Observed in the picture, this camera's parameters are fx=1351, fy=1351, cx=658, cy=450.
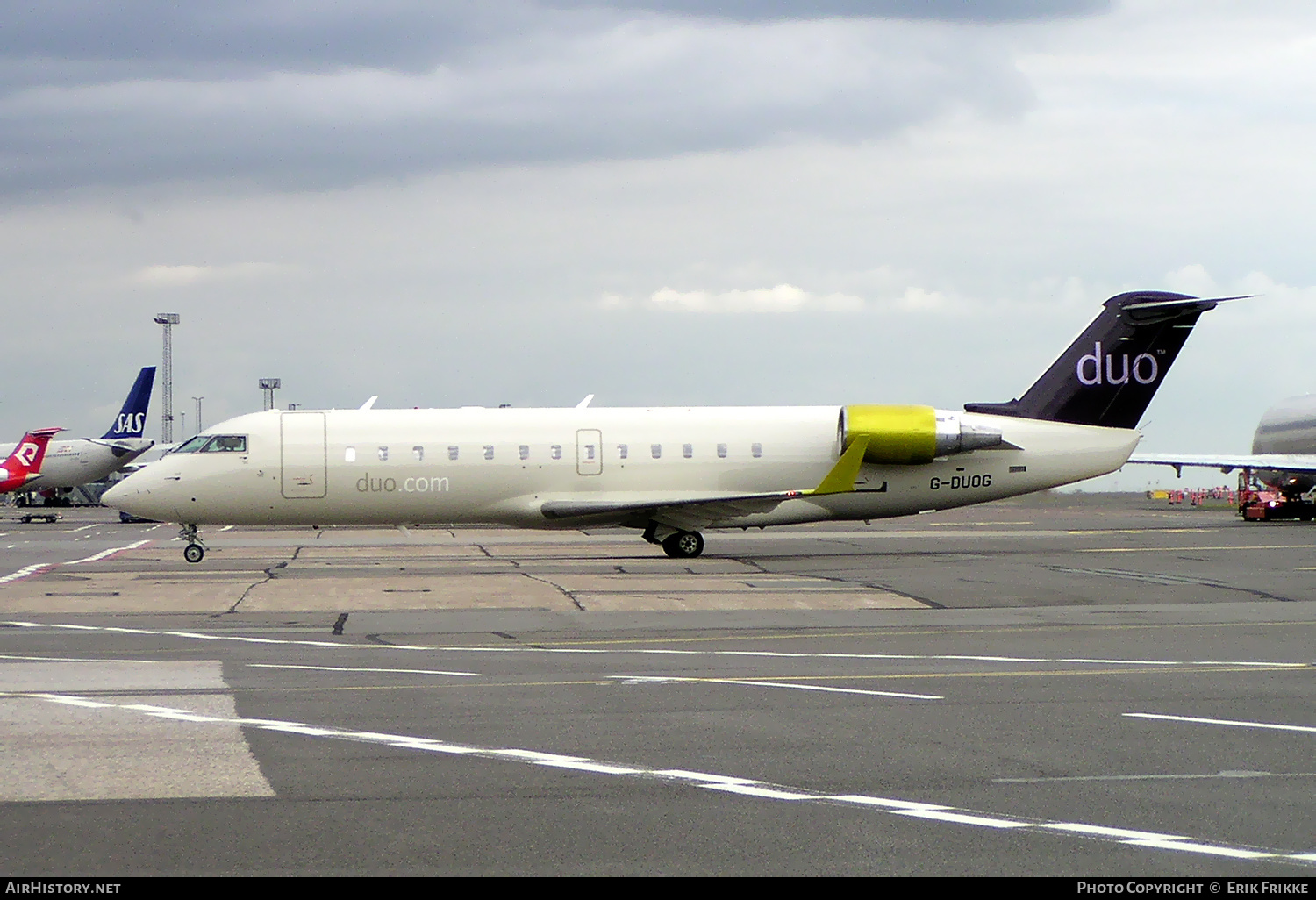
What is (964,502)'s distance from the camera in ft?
108

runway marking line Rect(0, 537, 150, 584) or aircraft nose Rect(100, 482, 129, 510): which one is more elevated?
aircraft nose Rect(100, 482, 129, 510)

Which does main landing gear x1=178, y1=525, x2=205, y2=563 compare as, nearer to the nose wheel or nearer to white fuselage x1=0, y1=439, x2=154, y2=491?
the nose wheel

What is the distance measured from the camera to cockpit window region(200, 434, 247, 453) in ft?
102

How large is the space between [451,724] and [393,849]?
363 cm

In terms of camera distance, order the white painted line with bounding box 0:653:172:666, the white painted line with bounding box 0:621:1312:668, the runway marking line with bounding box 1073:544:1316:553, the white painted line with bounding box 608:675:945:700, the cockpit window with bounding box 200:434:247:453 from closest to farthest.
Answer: the white painted line with bounding box 608:675:945:700, the white painted line with bounding box 0:621:1312:668, the white painted line with bounding box 0:653:172:666, the cockpit window with bounding box 200:434:247:453, the runway marking line with bounding box 1073:544:1316:553

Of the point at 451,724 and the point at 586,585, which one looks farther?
the point at 586,585

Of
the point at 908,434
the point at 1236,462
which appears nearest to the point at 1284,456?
the point at 1236,462

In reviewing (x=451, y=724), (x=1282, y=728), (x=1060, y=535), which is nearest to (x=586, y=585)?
(x=451, y=724)

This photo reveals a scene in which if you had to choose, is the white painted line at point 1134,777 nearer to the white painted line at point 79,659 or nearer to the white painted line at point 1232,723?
the white painted line at point 1232,723

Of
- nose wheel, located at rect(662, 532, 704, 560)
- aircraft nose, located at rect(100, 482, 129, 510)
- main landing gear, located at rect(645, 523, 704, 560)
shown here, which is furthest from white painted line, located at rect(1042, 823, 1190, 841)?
aircraft nose, located at rect(100, 482, 129, 510)

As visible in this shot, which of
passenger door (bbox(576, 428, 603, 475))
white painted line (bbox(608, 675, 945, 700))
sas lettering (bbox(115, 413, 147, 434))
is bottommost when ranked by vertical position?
white painted line (bbox(608, 675, 945, 700))

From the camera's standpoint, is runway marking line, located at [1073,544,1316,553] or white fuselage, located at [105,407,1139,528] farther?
runway marking line, located at [1073,544,1316,553]

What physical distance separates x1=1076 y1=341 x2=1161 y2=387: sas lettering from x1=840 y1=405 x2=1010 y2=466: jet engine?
3.21 meters

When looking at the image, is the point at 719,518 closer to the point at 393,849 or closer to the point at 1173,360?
the point at 1173,360
